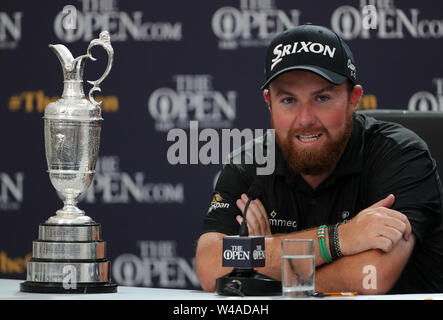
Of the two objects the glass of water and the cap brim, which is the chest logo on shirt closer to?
the cap brim

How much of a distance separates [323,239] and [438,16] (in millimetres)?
2279

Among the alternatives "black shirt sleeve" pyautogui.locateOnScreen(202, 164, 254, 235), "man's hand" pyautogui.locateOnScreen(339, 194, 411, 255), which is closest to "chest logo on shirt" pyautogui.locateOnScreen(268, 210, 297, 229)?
"black shirt sleeve" pyautogui.locateOnScreen(202, 164, 254, 235)

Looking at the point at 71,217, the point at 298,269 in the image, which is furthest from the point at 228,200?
the point at 298,269

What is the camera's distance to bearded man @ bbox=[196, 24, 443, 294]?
2088 millimetres

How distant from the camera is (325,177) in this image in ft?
7.64

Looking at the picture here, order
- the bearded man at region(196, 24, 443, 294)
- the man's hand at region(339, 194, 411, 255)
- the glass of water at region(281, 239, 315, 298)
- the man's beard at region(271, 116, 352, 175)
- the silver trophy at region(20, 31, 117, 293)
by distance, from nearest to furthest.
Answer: the glass of water at region(281, 239, 315, 298) → the silver trophy at region(20, 31, 117, 293) → the man's hand at region(339, 194, 411, 255) → the bearded man at region(196, 24, 443, 294) → the man's beard at region(271, 116, 352, 175)

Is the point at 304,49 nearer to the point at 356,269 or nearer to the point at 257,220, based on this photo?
the point at 257,220

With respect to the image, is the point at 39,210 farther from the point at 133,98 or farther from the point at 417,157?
the point at 417,157

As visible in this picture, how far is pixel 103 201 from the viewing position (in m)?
3.95

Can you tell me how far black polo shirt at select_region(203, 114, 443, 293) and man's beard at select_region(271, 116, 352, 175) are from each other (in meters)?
0.04

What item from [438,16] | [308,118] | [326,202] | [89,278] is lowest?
[89,278]

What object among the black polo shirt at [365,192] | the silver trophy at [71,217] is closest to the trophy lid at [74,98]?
the silver trophy at [71,217]

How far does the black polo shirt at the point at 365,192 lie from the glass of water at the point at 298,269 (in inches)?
26.6
